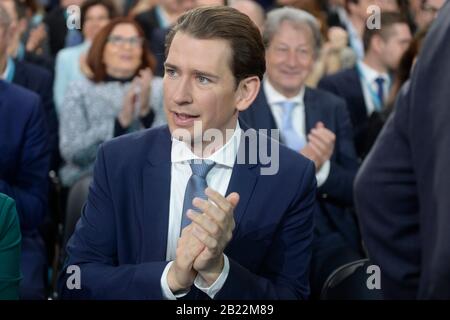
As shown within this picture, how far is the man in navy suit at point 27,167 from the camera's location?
3.32 meters

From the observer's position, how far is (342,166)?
3941mm

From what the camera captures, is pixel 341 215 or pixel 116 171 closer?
pixel 116 171

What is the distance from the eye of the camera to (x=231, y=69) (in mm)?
2369

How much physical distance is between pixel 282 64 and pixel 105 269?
190cm

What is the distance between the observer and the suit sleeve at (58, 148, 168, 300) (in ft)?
7.30

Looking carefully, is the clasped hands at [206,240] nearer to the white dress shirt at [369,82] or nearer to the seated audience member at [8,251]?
the seated audience member at [8,251]

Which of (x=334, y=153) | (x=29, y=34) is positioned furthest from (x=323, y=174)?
(x=29, y=34)

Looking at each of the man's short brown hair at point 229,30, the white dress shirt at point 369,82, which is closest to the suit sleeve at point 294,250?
the man's short brown hair at point 229,30

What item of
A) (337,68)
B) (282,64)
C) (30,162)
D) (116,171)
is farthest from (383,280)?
(337,68)

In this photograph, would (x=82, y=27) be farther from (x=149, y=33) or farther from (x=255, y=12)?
(x=255, y=12)

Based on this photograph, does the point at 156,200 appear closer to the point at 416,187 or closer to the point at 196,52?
the point at 196,52

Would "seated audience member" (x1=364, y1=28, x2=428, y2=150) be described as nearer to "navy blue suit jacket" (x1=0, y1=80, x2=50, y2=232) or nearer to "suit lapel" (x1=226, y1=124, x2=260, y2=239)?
"navy blue suit jacket" (x1=0, y1=80, x2=50, y2=232)

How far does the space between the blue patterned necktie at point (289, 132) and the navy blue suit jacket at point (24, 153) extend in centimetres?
103

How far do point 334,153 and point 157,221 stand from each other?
5.73 feet
